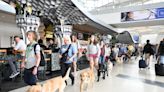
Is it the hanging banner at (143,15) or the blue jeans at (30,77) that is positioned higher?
the hanging banner at (143,15)

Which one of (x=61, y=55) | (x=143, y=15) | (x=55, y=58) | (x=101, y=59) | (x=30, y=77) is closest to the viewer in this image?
(x=30, y=77)

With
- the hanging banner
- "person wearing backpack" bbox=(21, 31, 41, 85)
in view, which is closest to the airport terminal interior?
"person wearing backpack" bbox=(21, 31, 41, 85)

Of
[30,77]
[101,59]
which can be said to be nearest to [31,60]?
[30,77]

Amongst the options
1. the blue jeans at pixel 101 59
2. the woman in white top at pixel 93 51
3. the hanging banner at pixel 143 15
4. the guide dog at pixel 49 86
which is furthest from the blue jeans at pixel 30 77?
the hanging banner at pixel 143 15

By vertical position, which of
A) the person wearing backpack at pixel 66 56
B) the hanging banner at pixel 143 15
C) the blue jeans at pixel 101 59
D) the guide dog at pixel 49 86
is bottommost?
the guide dog at pixel 49 86

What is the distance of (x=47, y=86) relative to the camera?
3678mm

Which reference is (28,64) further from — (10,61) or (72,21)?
(72,21)

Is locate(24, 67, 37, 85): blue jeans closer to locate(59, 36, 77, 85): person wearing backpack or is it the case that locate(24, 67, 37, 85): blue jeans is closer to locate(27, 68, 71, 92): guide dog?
locate(27, 68, 71, 92): guide dog

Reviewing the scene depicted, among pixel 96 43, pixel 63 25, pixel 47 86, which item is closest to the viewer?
pixel 47 86

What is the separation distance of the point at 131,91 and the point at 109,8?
12.6 m

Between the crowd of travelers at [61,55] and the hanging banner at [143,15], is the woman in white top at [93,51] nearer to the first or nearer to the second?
the crowd of travelers at [61,55]

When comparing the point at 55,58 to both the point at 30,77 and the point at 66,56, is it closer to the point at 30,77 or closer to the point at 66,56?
the point at 66,56

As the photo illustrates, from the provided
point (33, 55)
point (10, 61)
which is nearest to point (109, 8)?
point (10, 61)

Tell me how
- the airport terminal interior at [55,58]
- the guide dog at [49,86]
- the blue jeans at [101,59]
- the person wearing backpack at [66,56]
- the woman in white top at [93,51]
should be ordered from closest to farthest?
the guide dog at [49,86] → the airport terminal interior at [55,58] → the person wearing backpack at [66,56] → the woman in white top at [93,51] → the blue jeans at [101,59]
